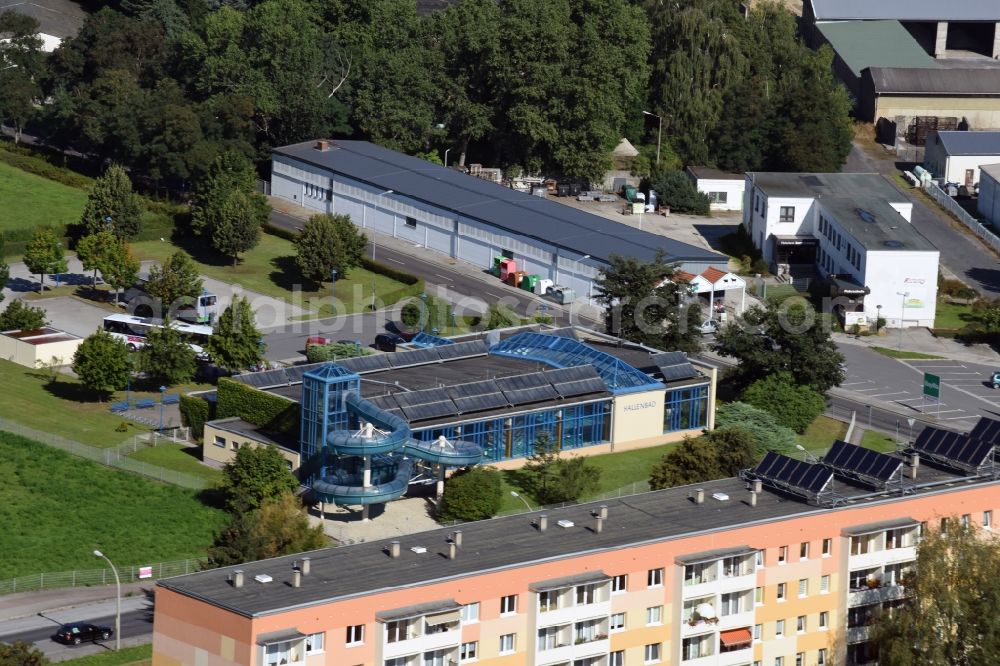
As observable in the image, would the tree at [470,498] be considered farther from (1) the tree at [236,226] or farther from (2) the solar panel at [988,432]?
(1) the tree at [236,226]

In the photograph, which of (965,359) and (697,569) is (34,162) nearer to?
(965,359)

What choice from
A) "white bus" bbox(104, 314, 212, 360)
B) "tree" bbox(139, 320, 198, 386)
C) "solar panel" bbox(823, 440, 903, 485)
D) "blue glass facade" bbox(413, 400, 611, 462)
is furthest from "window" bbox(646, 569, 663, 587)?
"white bus" bbox(104, 314, 212, 360)

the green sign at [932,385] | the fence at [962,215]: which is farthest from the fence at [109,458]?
the fence at [962,215]

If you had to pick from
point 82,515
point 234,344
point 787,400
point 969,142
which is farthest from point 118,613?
point 969,142

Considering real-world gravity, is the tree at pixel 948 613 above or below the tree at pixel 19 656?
above

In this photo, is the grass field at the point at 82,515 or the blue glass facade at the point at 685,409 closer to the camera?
the grass field at the point at 82,515

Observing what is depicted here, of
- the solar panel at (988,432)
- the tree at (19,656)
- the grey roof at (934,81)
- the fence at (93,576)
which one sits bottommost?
the fence at (93,576)

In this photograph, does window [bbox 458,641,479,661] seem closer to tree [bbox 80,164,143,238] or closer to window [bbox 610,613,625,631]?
window [bbox 610,613,625,631]
